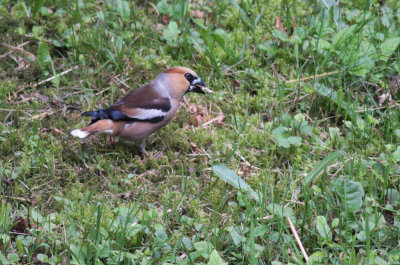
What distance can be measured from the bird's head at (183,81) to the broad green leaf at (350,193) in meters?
1.84

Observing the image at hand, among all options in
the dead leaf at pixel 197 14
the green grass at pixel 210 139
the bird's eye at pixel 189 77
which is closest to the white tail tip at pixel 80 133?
the green grass at pixel 210 139

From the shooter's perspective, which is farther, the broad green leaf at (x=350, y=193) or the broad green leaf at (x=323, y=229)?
the broad green leaf at (x=350, y=193)

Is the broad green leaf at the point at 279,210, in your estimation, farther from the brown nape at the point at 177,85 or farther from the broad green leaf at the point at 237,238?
the brown nape at the point at 177,85

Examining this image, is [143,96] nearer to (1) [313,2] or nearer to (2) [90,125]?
(2) [90,125]

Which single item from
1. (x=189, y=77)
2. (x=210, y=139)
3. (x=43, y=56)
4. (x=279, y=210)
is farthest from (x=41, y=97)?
(x=279, y=210)

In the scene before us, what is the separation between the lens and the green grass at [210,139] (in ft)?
12.9

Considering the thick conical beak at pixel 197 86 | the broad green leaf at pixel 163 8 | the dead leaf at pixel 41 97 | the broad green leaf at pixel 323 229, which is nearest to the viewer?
the broad green leaf at pixel 323 229

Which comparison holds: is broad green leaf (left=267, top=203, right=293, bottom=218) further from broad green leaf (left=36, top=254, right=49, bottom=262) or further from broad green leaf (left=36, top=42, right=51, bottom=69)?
broad green leaf (left=36, top=42, right=51, bottom=69)

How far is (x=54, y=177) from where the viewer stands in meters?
4.63

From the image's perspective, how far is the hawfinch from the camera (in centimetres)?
493

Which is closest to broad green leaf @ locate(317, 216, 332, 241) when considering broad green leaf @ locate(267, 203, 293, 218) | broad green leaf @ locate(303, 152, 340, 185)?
broad green leaf @ locate(267, 203, 293, 218)

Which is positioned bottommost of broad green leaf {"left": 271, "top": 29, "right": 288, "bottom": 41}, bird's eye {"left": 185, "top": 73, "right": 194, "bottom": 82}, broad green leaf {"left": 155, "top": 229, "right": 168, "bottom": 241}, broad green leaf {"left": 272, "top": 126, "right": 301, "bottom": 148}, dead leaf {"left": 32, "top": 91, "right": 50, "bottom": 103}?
dead leaf {"left": 32, "top": 91, "right": 50, "bottom": 103}

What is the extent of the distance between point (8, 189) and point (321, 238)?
2443 mm

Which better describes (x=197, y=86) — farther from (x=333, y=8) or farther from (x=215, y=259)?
(x=215, y=259)
